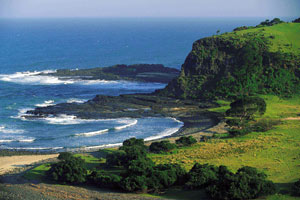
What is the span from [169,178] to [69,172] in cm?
1273

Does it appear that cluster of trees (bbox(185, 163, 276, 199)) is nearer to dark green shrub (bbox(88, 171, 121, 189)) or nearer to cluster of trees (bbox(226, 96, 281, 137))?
dark green shrub (bbox(88, 171, 121, 189))

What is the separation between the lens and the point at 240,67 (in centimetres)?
11600

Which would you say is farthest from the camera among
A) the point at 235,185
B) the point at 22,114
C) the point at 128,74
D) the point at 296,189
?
the point at 128,74

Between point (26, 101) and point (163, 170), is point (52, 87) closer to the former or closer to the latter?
point (26, 101)

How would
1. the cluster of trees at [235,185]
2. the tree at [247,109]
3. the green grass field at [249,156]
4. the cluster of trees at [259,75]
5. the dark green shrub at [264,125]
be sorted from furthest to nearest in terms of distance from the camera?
the cluster of trees at [259,75] < the tree at [247,109] < the dark green shrub at [264,125] < the green grass field at [249,156] < the cluster of trees at [235,185]

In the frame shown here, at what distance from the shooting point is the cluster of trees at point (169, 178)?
50.5 metres

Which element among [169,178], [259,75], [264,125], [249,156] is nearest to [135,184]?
[169,178]

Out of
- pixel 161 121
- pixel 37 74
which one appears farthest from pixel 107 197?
pixel 37 74

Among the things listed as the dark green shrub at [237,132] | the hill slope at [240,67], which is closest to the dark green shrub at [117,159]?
the dark green shrub at [237,132]

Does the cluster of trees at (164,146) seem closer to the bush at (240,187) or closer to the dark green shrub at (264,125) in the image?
the dark green shrub at (264,125)

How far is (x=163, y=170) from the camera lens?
57.4 meters

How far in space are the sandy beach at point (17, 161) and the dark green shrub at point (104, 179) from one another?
14.7 m

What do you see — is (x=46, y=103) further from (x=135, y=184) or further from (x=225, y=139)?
(x=135, y=184)

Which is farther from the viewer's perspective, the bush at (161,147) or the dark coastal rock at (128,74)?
the dark coastal rock at (128,74)
